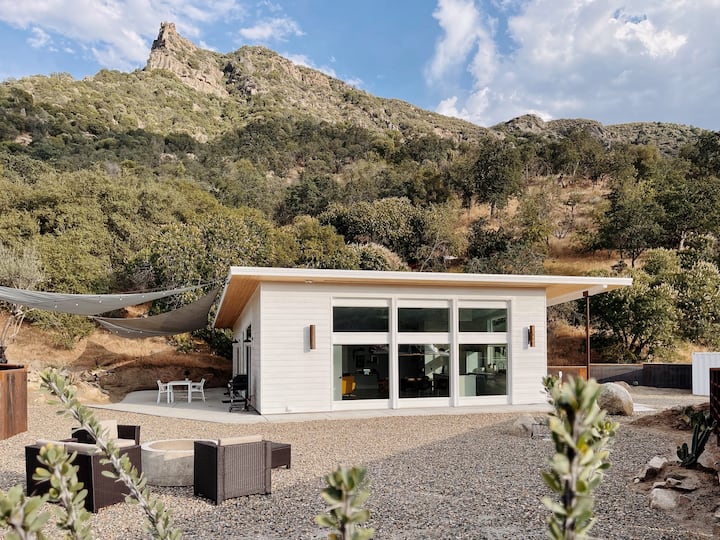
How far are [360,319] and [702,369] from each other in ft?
34.0

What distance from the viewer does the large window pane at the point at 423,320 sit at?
11.8 metres

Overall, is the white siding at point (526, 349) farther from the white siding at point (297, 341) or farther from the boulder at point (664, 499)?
the boulder at point (664, 499)

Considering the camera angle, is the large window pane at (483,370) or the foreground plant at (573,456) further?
the large window pane at (483,370)

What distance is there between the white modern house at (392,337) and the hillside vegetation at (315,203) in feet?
35.7

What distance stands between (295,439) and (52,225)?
21147 mm

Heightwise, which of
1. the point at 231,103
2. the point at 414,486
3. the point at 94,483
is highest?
the point at 231,103

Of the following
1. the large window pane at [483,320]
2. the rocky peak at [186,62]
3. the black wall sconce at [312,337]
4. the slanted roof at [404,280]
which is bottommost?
the black wall sconce at [312,337]

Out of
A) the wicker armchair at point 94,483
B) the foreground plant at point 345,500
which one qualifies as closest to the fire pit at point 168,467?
the wicker armchair at point 94,483

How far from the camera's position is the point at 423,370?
11953 millimetres

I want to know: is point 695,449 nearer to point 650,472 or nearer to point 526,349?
point 650,472

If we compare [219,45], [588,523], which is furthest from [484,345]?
[219,45]

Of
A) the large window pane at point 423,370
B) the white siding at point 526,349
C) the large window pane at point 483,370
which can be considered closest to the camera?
the large window pane at point 423,370

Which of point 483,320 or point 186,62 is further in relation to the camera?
point 186,62

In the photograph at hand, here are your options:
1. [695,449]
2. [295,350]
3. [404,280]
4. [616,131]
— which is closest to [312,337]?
[295,350]
